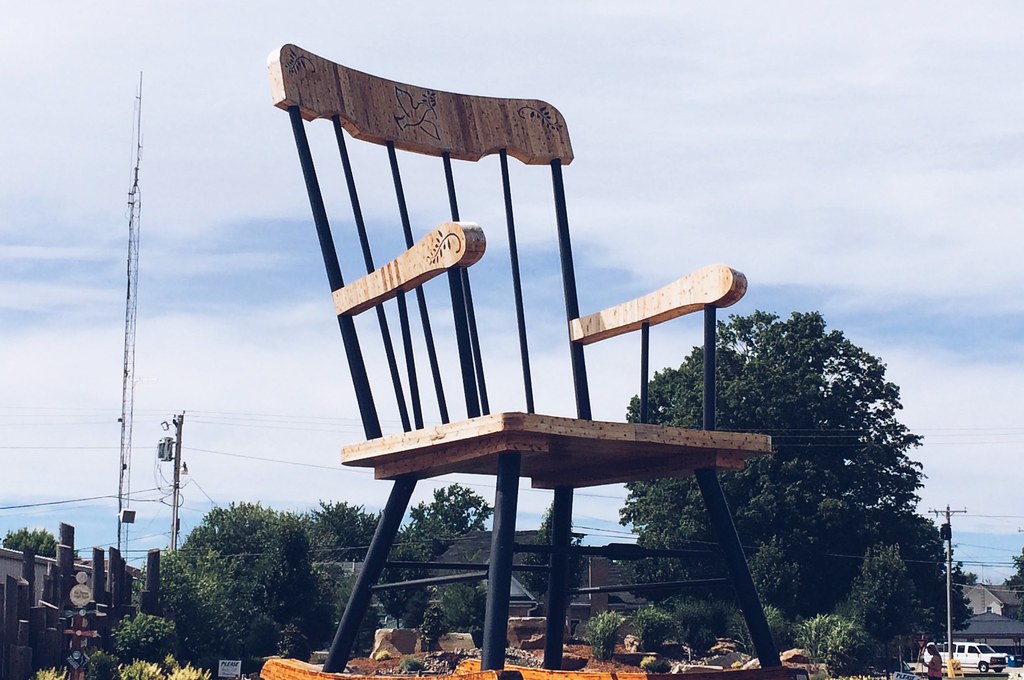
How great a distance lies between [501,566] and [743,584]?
1.48m

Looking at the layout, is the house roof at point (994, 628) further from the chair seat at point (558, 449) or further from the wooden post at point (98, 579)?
the chair seat at point (558, 449)

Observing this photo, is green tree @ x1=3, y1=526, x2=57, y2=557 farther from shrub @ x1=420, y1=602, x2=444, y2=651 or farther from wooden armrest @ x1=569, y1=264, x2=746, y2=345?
wooden armrest @ x1=569, y1=264, x2=746, y2=345

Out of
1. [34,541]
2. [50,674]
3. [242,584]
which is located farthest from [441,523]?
[50,674]

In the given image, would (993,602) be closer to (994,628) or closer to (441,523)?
(994,628)

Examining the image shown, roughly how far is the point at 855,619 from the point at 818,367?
8.27 m

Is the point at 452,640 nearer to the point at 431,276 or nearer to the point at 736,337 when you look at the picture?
the point at 736,337

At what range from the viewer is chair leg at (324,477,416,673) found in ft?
24.0

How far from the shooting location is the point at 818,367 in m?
34.7

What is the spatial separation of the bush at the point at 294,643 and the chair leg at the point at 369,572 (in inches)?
A: 666

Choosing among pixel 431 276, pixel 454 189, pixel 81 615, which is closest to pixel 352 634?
pixel 431 276

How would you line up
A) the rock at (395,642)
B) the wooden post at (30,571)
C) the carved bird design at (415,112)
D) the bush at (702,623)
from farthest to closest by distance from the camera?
the bush at (702,623)
the rock at (395,642)
the wooden post at (30,571)
the carved bird design at (415,112)

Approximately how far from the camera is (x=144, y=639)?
17828 mm

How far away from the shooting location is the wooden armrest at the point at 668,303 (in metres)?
7.20

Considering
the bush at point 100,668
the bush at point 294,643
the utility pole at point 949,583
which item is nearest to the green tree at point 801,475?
the utility pole at point 949,583
